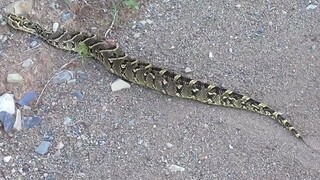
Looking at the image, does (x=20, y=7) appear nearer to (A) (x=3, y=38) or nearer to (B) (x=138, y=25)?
(A) (x=3, y=38)

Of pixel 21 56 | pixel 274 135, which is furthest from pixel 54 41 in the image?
pixel 274 135

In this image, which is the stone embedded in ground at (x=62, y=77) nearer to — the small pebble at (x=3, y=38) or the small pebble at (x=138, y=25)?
the small pebble at (x=3, y=38)

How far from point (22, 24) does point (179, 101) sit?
2.28m

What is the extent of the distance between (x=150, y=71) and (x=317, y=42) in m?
2.14

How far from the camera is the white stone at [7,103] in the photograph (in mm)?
6719

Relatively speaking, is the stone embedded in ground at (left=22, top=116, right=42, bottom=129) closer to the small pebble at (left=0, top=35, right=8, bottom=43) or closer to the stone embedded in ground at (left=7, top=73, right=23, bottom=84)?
the stone embedded in ground at (left=7, top=73, right=23, bottom=84)

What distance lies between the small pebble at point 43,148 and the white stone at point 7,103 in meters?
0.56

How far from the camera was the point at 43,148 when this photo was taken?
6414mm

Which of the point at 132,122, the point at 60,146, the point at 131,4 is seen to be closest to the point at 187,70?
the point at 132,122

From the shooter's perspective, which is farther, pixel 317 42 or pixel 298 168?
pixel 317 42

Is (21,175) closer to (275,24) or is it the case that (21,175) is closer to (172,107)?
(172,107)

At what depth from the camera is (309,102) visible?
22.4 ft

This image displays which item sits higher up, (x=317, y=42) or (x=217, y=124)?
(x=317, y=42)

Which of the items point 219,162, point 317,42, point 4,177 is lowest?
point 4,177
